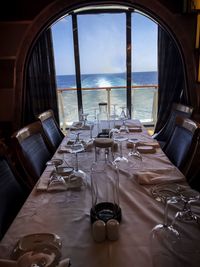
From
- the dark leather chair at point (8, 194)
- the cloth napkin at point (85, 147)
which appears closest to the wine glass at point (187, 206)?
the dark leather chair at point (8, 194)

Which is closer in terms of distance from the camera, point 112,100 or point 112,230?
point 112,230

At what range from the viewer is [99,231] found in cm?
85

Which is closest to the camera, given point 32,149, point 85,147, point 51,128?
point 32,149

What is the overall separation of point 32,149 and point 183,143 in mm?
1153

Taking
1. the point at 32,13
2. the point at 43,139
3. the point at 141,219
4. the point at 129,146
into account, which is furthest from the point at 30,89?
the point at 141,219

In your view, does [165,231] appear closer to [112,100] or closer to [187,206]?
[187,206]

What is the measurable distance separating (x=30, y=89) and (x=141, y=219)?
122 inches

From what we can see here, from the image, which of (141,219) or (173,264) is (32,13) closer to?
(141,219)

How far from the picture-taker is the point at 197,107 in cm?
316

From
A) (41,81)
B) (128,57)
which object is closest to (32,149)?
(41,81)

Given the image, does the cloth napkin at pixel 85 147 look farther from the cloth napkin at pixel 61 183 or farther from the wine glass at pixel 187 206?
the wine glass at pixel 187 206

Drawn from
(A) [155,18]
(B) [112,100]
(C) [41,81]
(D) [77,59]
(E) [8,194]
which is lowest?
(E) [8,194]

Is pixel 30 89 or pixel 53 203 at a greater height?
pixel 30 89

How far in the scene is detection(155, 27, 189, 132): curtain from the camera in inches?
143
